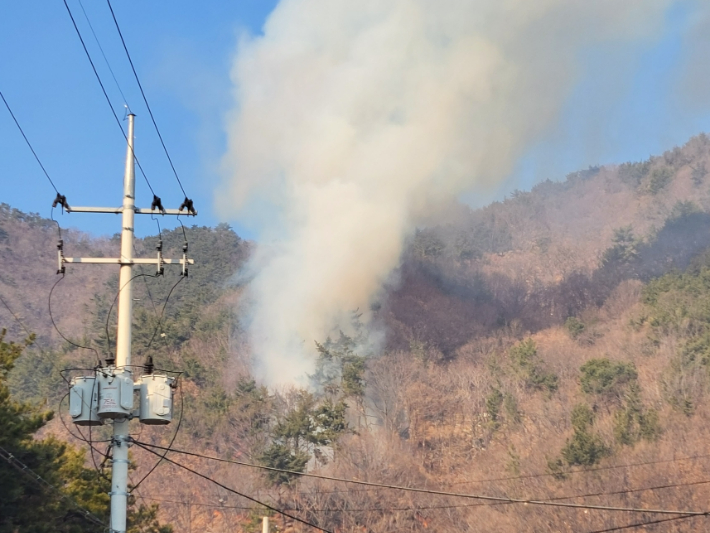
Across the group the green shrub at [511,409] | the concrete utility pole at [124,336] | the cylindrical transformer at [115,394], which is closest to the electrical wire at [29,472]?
the concrete utility pole at [124,336]

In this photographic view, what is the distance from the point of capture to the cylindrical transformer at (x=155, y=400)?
14.0 m

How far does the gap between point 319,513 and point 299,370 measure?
70.4 ft

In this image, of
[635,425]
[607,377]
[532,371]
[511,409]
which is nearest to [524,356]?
[532,371]

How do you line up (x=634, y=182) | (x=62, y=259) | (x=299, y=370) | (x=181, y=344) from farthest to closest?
(x=634, y=182) < (x=181, y=344) < (x=299, y=370) < (x=62, y=259)

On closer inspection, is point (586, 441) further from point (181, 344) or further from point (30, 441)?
point (181, 344)

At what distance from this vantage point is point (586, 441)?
42219mm

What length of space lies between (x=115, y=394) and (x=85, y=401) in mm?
485

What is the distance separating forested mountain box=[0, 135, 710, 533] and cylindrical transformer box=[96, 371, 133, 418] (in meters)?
9.28

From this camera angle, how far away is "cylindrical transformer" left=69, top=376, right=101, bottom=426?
44.6 feet

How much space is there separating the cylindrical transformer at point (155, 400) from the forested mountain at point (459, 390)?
9147 millimetres

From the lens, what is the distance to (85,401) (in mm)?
13672

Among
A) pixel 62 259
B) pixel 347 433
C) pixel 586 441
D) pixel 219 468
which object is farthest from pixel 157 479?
pixel 62 259

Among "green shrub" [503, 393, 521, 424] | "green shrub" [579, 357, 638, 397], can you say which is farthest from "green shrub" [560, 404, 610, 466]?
"green shrub" [503, 393, 521, 424]

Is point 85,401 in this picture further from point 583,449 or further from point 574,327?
point 574,327
